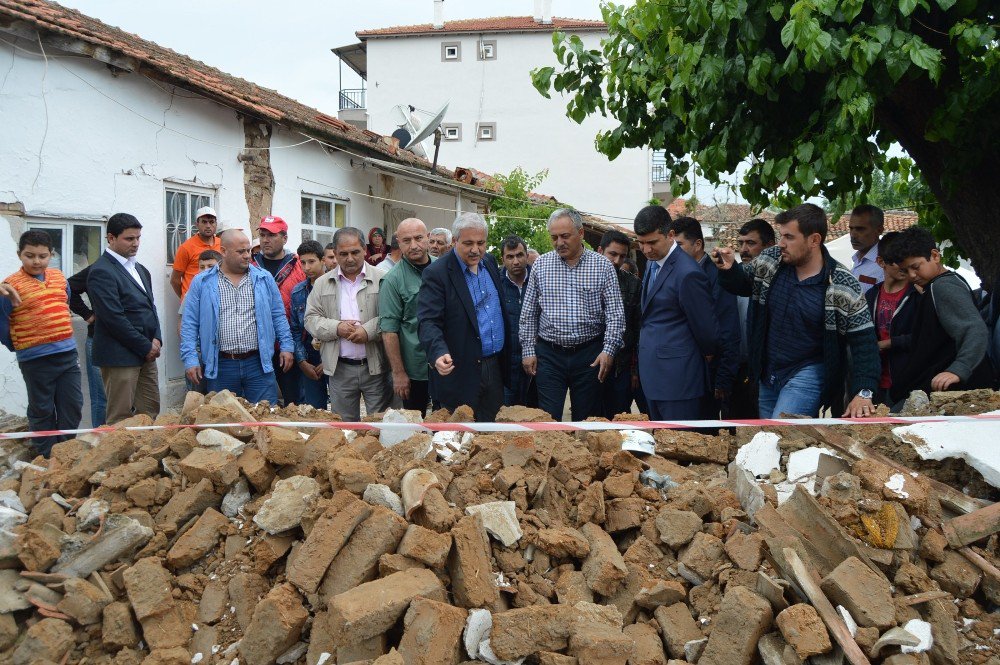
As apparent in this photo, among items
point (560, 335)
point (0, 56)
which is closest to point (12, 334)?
point (0, 56)

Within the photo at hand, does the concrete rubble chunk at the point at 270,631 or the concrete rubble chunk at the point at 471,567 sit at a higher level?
the concrete rubble chunk at the point at 471,567

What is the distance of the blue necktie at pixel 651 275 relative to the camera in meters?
5.31

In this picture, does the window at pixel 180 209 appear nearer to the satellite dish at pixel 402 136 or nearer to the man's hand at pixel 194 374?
the man's hand at pixel 194 374

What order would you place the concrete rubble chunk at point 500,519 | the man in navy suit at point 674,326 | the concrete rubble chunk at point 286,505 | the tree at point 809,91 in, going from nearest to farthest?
1. the concrete rubble chunk at point 500,519
2. the concrete rubble chunk at point 286,505
3. the tree at point 809,91
4. the man in navy suit at point 674,326

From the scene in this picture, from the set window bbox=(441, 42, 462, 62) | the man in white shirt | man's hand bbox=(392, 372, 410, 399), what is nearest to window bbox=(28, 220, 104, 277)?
man's hand bbox=(392, 372, 410, 399)

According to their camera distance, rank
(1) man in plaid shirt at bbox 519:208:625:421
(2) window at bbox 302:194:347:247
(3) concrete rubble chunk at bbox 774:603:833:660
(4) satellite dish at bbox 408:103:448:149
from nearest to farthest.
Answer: (3) concrete rubble chunk at bbox 774:603:833:660 < (1) man in plaid shirt at bbox 519:208:625:421 < (2) window at bbox 302:194:347:247 < (4) satellite dish at bbox 408:103:448:149

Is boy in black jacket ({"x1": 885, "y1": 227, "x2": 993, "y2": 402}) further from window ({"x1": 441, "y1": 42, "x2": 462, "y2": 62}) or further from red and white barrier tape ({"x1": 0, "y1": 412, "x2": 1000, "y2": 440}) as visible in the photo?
window ({"x1": 441, "y1": 42, "x2": 462, "y2": 62})

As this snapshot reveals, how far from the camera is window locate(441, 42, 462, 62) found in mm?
33156

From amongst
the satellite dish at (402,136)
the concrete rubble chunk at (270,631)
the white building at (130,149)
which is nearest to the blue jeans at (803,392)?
the concrete rubble chunk at (270,631)

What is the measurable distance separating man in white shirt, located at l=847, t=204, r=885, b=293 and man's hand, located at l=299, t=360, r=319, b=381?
4338 millimetres

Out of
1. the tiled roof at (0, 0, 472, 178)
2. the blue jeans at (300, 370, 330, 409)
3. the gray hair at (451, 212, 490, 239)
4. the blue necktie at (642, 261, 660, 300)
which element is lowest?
the blue jeans at (300, 370, 330, 409)

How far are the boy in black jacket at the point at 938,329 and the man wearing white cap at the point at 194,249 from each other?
592cm

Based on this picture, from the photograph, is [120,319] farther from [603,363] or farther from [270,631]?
[270,631]

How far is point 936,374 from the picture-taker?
4.86 m
